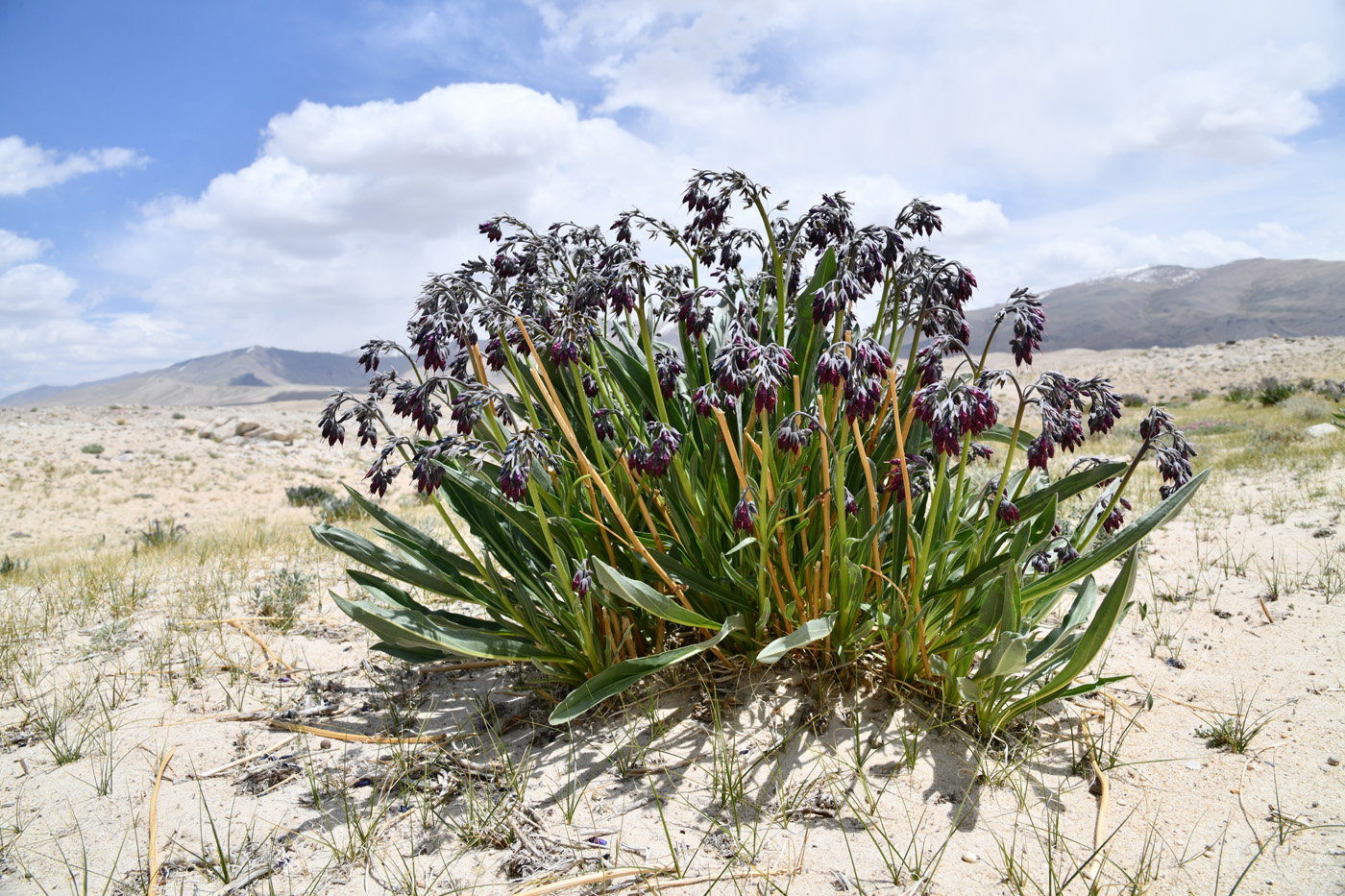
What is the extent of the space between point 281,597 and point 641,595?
3.49 meters

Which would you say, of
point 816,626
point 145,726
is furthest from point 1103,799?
point 145,726

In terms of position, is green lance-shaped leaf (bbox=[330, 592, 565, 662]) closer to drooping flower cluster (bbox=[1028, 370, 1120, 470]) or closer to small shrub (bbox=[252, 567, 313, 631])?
small shrub (bbox=[252, 567, 313, 631])

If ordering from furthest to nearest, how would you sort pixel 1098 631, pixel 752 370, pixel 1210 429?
1. pixel 1210 429
2. pixel 1098 631
3. pixel 752 370

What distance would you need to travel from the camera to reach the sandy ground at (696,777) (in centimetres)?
229

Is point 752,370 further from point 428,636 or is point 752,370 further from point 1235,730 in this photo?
point 1235,730

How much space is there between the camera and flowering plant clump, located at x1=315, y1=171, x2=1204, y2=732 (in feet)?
8.15

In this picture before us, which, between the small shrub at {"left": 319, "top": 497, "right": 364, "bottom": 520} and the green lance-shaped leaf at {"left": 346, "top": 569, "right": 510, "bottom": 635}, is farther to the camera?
the small shrub at {"left": 319, "top": 497, "right": 364, "bottom": 520}

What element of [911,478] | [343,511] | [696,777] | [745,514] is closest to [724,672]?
[696,777]

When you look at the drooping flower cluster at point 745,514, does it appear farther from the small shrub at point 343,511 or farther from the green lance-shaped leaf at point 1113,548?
the small shrub at point 343,511

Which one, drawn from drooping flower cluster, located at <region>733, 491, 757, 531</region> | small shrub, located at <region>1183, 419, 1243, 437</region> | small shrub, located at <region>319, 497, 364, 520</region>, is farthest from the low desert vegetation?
small shrub, located at <region>1183, 419, 1243, 437</region>

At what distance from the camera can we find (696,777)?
2746mm

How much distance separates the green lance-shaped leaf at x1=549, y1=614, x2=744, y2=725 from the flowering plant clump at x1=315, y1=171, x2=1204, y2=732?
0.04ft

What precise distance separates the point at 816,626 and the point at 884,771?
644 mm

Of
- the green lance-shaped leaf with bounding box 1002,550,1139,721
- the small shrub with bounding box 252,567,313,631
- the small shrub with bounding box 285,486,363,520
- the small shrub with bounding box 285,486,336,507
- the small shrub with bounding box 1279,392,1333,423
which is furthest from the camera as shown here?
the small shrub with bounding box 285,486,336,507
